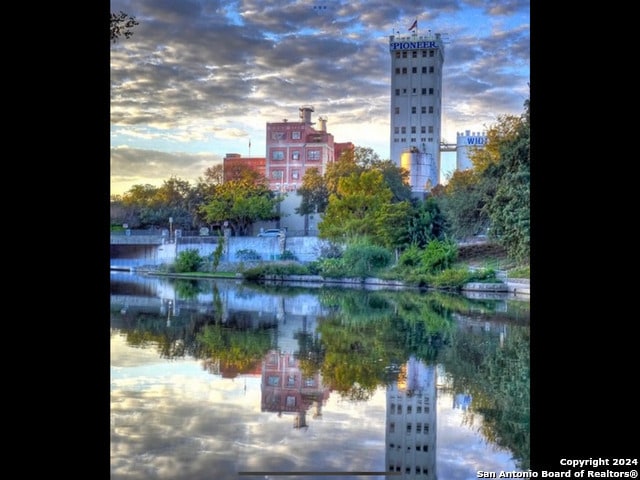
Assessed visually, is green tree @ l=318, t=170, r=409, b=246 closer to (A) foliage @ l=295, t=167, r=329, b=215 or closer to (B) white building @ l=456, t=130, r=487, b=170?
(A) foliage @ l=295, t=167, r=329, b=215

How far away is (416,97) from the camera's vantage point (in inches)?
473

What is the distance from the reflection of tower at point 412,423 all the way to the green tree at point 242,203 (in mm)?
8210

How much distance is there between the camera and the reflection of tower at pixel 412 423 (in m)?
3.04

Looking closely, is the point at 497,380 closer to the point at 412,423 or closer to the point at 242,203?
the point at 412,423

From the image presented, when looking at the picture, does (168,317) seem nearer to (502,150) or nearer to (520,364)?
(520,364)

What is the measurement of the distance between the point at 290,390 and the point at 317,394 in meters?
0.22

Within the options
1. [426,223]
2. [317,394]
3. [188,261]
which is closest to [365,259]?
[426,223]

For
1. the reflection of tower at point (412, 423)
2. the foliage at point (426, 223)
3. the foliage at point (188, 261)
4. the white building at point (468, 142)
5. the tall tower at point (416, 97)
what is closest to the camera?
the reflection of tower at point (412, 423)

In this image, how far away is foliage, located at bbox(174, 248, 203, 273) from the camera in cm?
1432

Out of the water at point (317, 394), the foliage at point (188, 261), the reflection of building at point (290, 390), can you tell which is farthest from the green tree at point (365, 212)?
the reflection of building at point (290, 390)

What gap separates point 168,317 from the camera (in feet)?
29.4

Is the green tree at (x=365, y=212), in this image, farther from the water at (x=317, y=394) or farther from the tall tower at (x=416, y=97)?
the water at (x=317, y=394)
